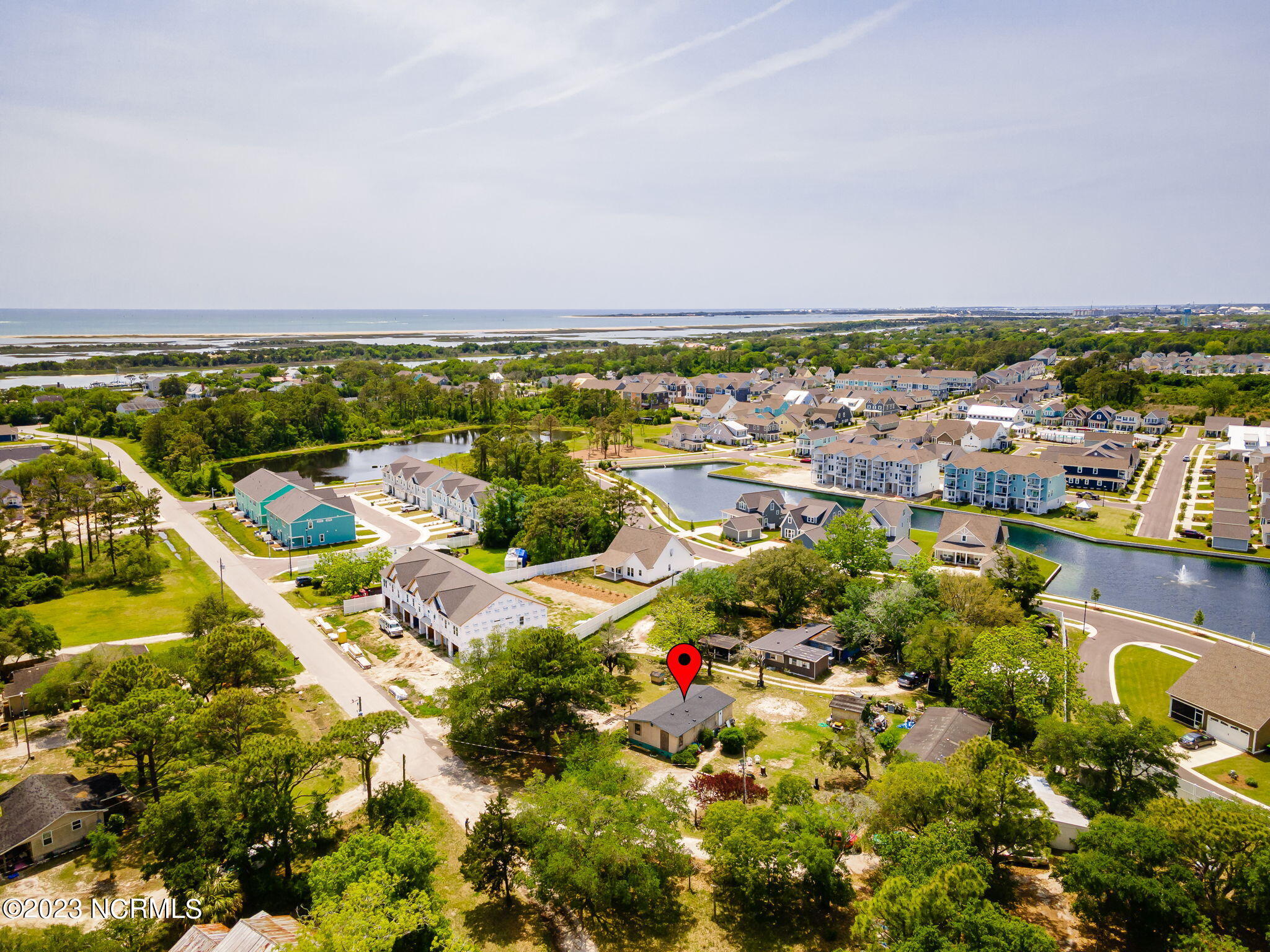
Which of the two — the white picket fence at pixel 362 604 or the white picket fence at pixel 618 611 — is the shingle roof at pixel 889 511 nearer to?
the white picket fence at pixel 618 611

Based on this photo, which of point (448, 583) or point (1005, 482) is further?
point (1005, 482)

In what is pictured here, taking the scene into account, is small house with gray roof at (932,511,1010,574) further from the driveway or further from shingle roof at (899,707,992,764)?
shingle roof at (899,707,992,764)

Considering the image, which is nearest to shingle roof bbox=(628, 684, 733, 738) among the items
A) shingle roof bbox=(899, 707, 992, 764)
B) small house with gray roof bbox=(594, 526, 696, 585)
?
shingle roof bbox=(899, 707, 992, 764)

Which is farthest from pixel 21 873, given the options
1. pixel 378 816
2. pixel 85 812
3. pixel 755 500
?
pixel 755 500

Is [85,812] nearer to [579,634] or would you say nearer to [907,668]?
[579,634]

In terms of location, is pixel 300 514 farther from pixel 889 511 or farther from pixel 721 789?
pixel 889 511

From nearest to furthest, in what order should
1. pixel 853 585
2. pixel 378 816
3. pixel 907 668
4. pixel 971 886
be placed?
pixel 971 886, pixel 378 816, pixel 907 668, pixel 853 585

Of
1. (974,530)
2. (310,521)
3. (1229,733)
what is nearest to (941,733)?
(1229,733)
